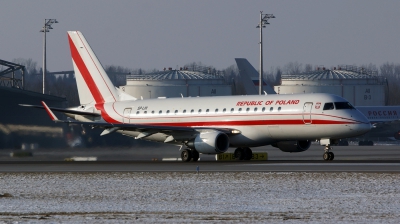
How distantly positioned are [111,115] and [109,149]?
82.2 inches

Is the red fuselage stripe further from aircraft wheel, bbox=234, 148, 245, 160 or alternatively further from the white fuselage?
aircraft wheel, bbox=234, 148, 245, 160

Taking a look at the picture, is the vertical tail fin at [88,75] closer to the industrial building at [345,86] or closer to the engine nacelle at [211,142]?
the engine nacelle at [211,142]

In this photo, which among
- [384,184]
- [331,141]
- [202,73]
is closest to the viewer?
[384,184]

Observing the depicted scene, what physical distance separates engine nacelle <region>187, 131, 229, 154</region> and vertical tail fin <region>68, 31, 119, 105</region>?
30.9 ft

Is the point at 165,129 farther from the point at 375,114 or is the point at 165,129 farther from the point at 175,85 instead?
the point at 175,85

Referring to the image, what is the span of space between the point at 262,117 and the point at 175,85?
2440 inches

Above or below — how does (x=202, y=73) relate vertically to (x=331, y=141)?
above

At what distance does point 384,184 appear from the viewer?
2594cm

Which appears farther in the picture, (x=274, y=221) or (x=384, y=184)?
(x=384, y=184)

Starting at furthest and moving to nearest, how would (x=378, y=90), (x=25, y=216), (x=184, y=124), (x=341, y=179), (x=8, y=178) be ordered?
(x=378, y=90)
(x=184, y=124)
(x=8, y=178)
(x=341, y=179)
(x=25, y=216)

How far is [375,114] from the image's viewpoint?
8525 cm

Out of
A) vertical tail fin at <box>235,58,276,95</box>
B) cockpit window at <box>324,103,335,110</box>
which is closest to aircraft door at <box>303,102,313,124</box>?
cockpit window at <box>324,103,335,110</box>

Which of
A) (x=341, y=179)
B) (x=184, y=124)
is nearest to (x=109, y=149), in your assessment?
(x=184, y=124)

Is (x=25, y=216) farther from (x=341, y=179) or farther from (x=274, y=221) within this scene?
(x=341, y=179)
